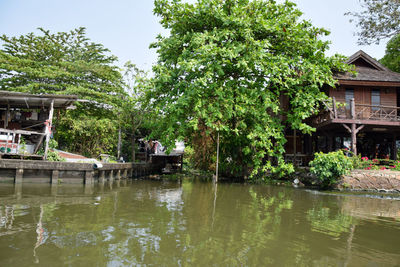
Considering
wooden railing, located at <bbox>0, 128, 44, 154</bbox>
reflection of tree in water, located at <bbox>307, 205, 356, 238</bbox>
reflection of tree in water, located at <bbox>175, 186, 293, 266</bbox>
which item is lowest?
reflection of tree in water, located at <bbox>307, 205, 356, 238</bbox>

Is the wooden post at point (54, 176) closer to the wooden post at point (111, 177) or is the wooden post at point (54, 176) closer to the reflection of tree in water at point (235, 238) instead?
the wooden post at point (111, 177)

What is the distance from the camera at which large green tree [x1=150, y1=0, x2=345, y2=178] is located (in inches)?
548

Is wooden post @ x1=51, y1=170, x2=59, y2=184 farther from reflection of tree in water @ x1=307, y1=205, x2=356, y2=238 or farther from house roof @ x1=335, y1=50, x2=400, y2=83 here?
house roof @ x1=335, y1=50, x2=400, y2=83

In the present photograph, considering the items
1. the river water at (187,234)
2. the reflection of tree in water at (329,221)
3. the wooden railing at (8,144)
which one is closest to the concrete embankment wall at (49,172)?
the wooden railing at (8,144)

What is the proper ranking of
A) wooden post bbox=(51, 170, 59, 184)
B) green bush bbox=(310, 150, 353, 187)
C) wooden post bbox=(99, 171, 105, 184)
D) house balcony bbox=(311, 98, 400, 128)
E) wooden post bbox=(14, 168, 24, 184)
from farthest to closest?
house balcony bbox=(311, 98, 400, 128) → wooden post bbox=(99, 171, 105, 184) → green bush bbox=(310, 150, 353, 187) → wooden post bbox=(51, 170, 59, 184) → wooden post bbox=(14, 168, 24, 184)

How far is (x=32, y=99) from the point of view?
14.9 metres

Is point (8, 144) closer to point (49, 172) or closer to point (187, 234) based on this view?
point (49, 172)

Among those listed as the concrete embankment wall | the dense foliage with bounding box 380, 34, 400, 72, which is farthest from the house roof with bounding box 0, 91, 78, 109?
the dense foliage with bounding box 380, 34, 400, 72

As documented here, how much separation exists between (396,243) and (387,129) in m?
16.2

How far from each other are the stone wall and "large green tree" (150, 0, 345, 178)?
3.21 metres

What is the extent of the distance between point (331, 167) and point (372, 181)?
234 cm

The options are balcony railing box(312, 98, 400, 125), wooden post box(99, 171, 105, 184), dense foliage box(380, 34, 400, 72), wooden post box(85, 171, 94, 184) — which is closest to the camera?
wooden post box(85, 171, 94, 184)

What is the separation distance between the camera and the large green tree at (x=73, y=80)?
20578 mm

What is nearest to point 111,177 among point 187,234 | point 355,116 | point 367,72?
point 187,234
